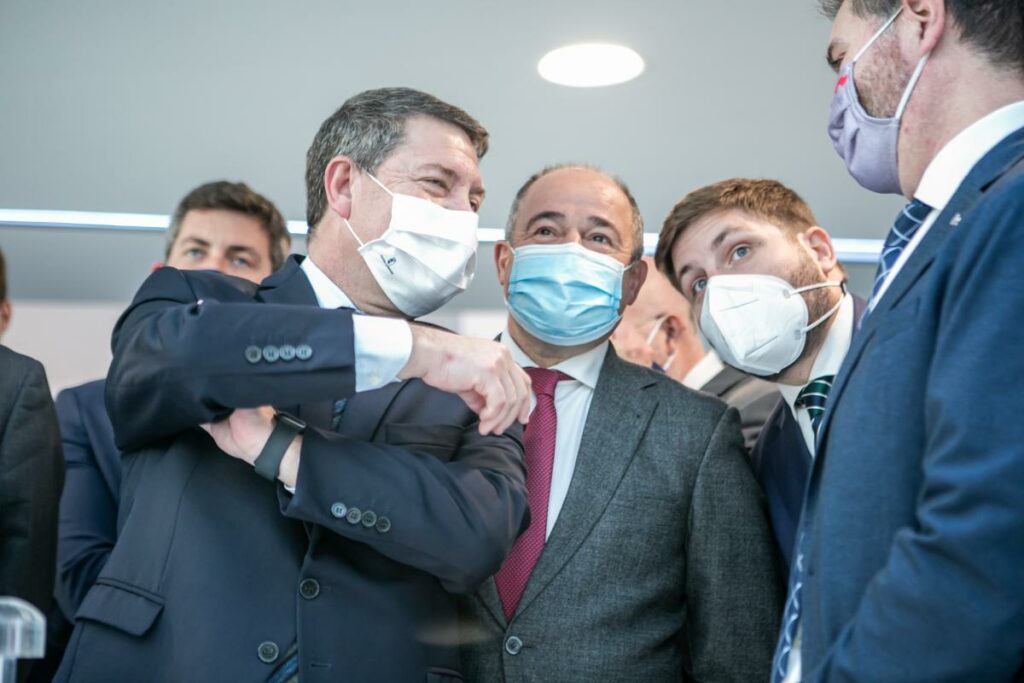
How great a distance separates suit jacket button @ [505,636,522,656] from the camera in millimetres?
2107

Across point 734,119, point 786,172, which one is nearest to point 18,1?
point 734,119

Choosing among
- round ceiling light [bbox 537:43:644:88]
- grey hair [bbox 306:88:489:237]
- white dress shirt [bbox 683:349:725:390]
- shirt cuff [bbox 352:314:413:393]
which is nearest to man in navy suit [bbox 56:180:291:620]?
grey hair [bbox 306:88:489:237]

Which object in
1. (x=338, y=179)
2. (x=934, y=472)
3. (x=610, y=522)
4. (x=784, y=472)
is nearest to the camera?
(x=934, y=472)

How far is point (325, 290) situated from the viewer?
77.9 inches

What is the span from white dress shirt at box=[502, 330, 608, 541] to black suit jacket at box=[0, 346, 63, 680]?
901mm

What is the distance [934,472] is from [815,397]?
1.23 m

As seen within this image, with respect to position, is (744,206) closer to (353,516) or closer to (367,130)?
(367,130)

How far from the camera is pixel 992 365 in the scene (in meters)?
1.16

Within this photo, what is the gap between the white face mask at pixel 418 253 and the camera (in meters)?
2.00

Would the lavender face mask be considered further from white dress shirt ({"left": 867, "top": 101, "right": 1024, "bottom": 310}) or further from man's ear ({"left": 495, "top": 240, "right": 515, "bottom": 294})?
man's ear ({"left": 495, "top": 240, "right": 515, "bottom": 294})

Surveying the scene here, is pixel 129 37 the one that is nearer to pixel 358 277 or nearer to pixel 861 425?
pixel 358 277

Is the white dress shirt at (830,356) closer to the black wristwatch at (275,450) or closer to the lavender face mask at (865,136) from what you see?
the lavender face mask at (865,136)

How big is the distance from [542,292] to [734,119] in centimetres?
170

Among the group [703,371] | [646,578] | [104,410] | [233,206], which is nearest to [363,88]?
[233,206]
